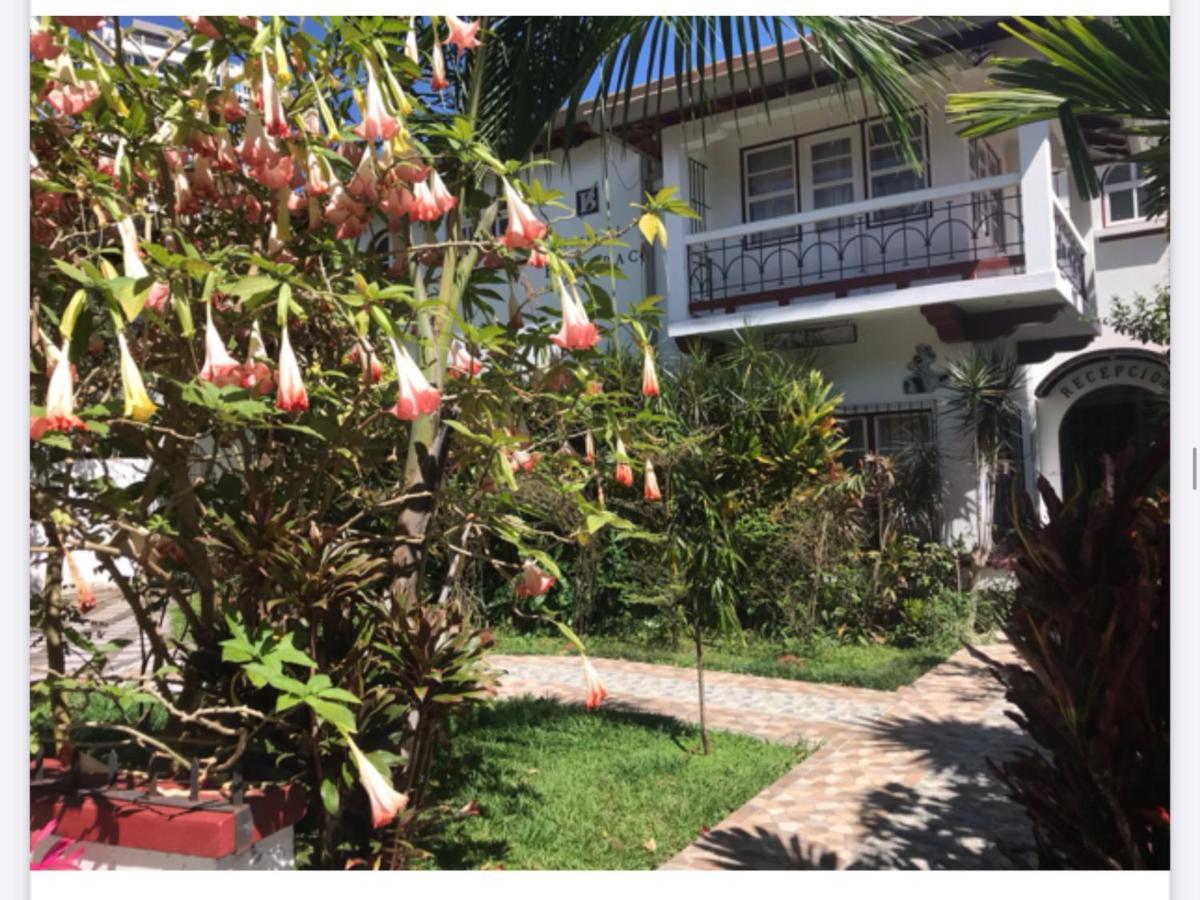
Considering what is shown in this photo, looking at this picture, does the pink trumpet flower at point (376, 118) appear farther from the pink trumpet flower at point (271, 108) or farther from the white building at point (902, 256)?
the white building at point (902, 256)

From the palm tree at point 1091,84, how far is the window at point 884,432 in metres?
4.00

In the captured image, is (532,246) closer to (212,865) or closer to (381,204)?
(381,204)

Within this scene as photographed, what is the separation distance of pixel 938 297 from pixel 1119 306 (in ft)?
5.54

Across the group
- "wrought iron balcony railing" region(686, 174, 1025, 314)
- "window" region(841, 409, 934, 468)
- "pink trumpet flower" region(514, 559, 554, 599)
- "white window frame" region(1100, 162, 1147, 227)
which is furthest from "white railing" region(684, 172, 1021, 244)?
"pink trumpet flower" region(514, 559, 554, 599)

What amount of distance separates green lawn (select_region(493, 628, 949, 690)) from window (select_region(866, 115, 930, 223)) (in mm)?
3745

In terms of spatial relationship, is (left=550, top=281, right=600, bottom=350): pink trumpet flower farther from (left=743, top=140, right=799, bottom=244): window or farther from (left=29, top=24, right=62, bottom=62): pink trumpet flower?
(left=743, top=140, right=799, bottom=244): window

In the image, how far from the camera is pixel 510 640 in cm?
858

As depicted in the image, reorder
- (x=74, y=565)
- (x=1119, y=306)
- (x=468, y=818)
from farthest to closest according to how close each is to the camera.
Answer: (x=1119, y=306)
(x=468, y=818)
(x=74, y=565)

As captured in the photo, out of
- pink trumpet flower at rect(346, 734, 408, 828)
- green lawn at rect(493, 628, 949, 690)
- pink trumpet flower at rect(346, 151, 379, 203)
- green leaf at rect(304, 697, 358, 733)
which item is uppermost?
pink trumpet flower at rect(346, 151, 379, 203)

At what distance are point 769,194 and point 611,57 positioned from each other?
639cm

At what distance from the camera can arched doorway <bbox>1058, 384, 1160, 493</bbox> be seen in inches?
222
